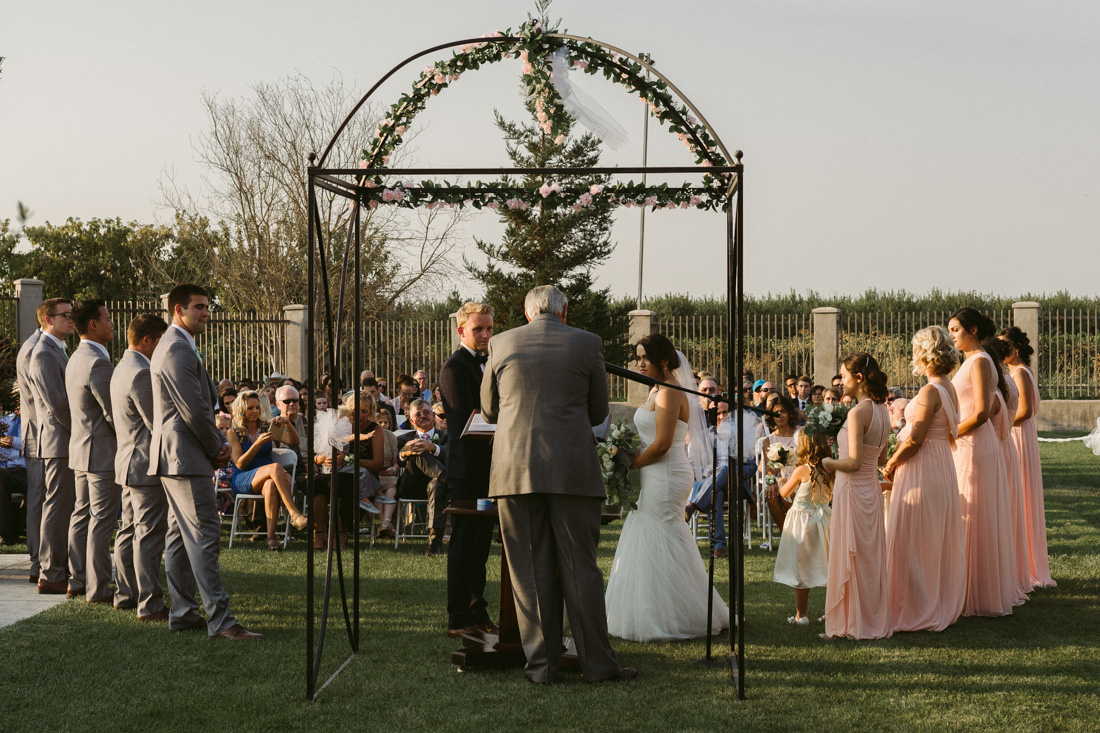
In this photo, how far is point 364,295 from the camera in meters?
27.9

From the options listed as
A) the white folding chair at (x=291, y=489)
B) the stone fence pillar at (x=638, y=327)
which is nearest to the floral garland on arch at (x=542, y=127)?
the white folding chair at (x=291, y=489)

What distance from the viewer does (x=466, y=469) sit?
6.31 meters

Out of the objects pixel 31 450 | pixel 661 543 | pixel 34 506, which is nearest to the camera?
pixel 661 543

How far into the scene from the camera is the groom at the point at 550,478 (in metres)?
5.21

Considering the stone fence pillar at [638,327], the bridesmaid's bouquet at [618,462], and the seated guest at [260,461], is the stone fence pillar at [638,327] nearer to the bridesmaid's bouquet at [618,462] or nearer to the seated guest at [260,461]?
the seated guest at [260,461]

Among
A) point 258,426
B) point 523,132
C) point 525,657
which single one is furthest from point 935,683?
point 523,132

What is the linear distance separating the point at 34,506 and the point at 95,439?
1759 mm

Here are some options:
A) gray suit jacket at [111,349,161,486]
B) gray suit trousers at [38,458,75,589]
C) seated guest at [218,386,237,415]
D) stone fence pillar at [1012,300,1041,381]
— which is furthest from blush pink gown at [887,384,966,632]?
stone fence pillar at [1012,300,1041,381]

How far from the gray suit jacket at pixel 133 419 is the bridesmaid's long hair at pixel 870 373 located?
4727mm

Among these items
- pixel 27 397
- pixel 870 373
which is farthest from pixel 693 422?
pixel 27 397

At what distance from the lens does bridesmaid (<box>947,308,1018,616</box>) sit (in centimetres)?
709

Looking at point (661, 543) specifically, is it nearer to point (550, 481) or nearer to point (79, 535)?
point (550, 481)

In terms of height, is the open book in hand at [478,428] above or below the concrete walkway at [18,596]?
above

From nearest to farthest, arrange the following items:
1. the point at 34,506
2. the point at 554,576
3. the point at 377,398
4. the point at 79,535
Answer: the point at 554,576 → the point at 79,535 → the point at 34,506 → the point at 377,398
